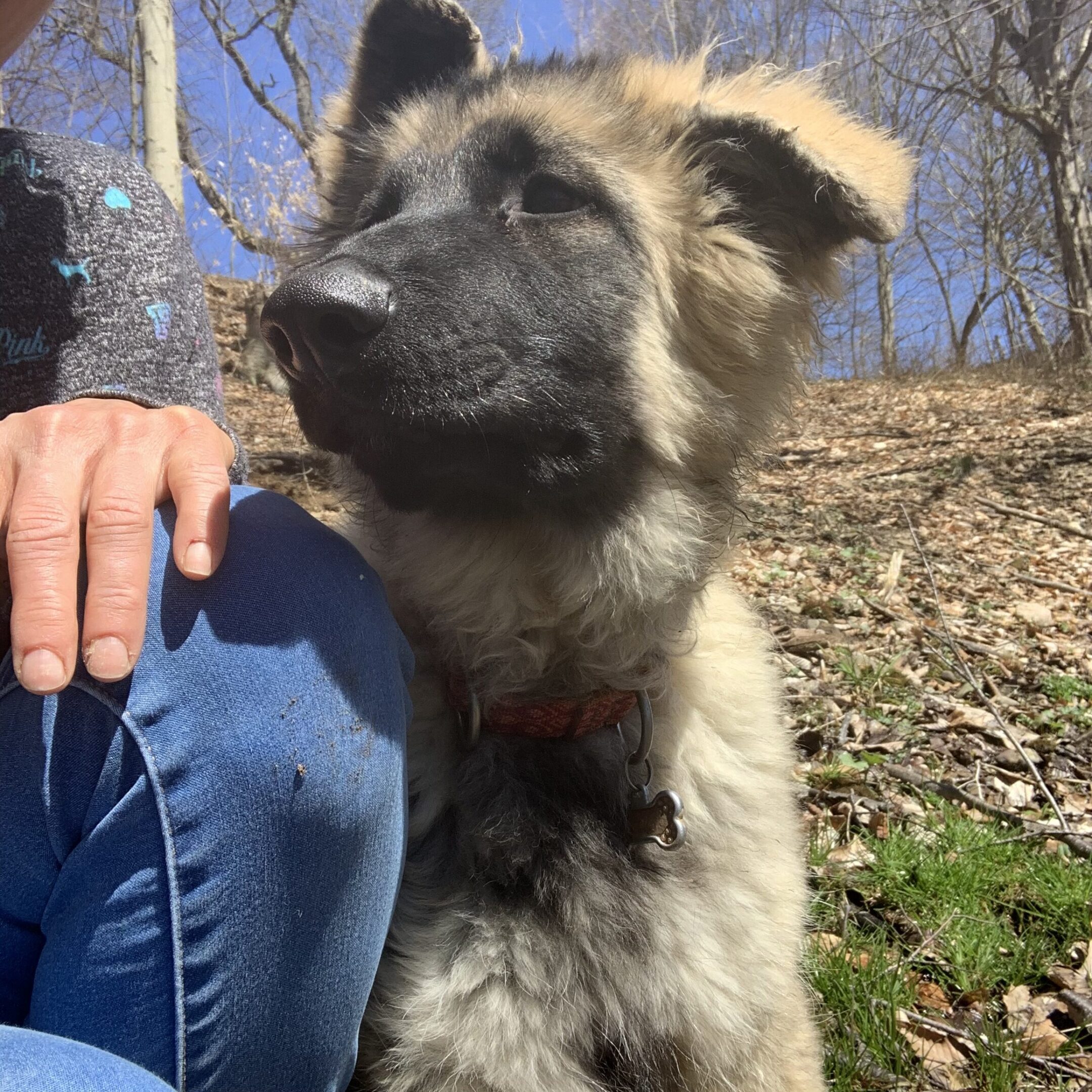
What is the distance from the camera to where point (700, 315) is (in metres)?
1.78

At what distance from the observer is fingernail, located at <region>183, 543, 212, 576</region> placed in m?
1.07

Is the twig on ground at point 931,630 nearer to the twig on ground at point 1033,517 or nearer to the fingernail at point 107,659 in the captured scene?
the twig on ground at point 1033,517

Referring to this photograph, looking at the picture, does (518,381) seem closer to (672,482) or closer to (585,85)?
(672,482)

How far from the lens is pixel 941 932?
211cm

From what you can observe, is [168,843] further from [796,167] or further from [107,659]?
[796,167]

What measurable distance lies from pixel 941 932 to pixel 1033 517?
4.51 m

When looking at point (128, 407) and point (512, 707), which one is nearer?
point (128, 407)

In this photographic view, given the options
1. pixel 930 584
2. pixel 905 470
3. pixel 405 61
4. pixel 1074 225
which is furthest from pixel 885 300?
pixel 405 61

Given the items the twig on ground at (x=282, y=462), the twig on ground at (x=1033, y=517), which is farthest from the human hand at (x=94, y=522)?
the twig on ground at (x=1033, y=517)

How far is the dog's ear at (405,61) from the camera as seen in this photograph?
84.2 inches

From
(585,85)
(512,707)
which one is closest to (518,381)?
(512,707)

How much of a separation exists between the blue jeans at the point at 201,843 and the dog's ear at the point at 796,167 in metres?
1.22

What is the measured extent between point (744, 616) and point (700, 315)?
712 mm

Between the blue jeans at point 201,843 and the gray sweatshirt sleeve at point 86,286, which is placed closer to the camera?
the blue jeans at point 201,843
